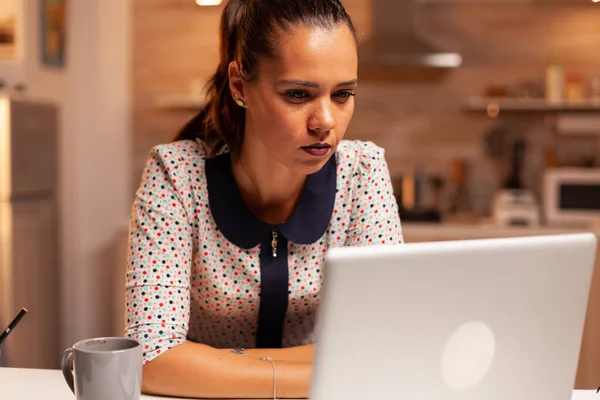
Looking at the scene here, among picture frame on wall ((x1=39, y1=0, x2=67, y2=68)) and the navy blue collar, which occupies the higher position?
picture frame on wall ((x1=39, y1=0, x2=67, y2=68))

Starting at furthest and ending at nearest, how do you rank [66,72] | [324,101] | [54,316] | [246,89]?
[66,72] → [54,316] → [246,89] → [324,101]

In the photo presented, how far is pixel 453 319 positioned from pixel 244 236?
0.71 metres

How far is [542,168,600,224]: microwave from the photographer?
3.61 m

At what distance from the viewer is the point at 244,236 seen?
142 centimetres

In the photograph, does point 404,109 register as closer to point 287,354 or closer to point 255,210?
point 255,210

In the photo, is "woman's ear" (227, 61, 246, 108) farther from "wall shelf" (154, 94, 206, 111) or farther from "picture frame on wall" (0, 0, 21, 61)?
"wall shelf" (154, 94, 206, 111)

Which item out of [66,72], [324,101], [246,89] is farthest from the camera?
[66,72]

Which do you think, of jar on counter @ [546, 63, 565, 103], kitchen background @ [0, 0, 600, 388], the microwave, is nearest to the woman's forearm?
kitchen background @ [0, 0, 600, 388]

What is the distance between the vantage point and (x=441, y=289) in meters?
0.75

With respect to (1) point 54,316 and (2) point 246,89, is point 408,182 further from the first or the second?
(2) point 246,89

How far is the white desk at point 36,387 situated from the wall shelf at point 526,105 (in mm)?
2922

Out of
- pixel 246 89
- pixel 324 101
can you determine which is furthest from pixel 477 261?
pixel 246 89

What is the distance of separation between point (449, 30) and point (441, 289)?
3.51 m

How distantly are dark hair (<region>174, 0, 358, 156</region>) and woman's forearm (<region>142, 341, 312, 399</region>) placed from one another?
49 cm
